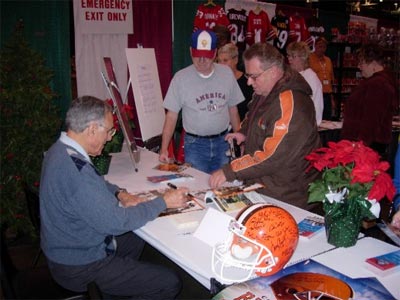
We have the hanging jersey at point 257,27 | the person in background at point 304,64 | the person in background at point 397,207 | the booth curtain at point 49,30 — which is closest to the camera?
the person in background at point 397,207

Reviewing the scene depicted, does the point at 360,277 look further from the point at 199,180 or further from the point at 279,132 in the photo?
the point at 199,180

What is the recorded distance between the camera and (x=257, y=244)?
1305 millimetres

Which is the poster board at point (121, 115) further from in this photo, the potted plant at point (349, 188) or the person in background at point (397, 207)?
the person in background at point (397, 207)

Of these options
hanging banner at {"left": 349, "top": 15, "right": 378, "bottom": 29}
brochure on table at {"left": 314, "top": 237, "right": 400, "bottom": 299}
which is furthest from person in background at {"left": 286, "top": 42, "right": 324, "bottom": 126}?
hanging banner at {"left": 349, "top": 15, "right": 378, "bottom": 29}

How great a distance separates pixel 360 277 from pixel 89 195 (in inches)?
41.8

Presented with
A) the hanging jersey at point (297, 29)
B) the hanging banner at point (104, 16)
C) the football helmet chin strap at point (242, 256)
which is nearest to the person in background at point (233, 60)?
the hanging banner at point (104, 16)

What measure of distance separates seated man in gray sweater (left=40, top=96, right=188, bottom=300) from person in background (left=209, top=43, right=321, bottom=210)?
59cm

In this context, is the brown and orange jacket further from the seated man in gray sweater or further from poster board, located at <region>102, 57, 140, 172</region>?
poster board, located at <region>102, 57, 140, 172</region>

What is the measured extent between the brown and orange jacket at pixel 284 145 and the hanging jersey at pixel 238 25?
4.15 m

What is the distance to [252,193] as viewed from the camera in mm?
2166

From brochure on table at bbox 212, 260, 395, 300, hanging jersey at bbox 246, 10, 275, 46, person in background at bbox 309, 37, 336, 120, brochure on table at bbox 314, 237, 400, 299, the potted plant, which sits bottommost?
brochure on table at bbox 314, 237, 400, 299

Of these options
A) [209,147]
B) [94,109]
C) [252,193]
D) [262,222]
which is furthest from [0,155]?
[262,222]

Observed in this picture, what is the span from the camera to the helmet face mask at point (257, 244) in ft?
4.32

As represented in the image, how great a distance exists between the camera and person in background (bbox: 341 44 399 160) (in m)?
4.12
